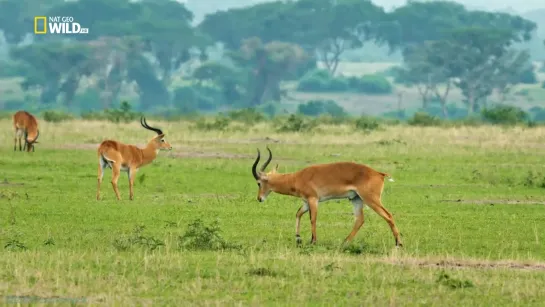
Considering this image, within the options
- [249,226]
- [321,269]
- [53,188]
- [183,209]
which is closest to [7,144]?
[53,188]

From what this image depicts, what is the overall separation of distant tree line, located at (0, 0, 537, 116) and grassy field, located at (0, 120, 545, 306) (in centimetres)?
4009

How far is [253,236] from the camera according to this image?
11.9 metres

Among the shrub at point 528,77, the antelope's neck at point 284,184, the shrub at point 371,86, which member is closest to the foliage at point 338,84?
the shrub at point 371,86

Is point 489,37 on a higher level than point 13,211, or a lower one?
higher

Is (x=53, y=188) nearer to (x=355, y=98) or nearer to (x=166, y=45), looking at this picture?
(x=166, y=45)

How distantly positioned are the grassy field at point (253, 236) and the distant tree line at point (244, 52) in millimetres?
40095

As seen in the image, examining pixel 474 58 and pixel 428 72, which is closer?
pixel 474 58

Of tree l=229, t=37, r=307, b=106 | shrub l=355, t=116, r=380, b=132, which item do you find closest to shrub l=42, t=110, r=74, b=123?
shrub l=355, t=116, r=380, b=132

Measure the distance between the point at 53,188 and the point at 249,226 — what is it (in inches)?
180

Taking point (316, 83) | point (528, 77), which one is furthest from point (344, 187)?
point (528, 77)

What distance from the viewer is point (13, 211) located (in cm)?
1348

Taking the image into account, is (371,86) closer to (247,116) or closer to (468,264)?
(247,116)

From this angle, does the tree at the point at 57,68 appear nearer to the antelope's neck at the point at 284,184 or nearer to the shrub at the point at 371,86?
the shrub at the point at 371,86

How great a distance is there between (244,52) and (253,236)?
61.0 m
